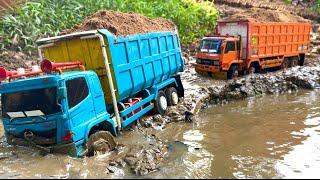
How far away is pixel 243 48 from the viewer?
1803 centimetres

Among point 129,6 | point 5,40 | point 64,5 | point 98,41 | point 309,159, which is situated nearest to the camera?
point 309,159

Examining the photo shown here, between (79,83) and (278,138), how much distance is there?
197 inches

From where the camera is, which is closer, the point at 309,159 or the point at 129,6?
the point at 309,159

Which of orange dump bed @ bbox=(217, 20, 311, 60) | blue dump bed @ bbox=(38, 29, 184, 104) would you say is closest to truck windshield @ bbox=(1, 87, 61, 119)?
blue dump bed @ bbox=(38, 29, 184, 104)

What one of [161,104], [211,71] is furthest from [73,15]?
[161,104]

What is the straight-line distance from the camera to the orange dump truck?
1728 centimetres

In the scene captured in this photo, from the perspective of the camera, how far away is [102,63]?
9.63 m

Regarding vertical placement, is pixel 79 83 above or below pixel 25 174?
above

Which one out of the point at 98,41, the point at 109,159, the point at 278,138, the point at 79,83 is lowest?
the point at 278,138

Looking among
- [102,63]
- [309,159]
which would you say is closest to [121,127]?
[102,63]

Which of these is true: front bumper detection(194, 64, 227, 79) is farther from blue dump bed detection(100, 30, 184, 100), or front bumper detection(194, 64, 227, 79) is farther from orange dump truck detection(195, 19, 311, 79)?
blue dump bed detection(100, 30, 184, 100)

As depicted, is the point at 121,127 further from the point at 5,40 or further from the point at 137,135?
the point at 5,40

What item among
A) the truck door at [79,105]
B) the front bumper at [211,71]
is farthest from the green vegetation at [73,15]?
the truck door at [79,105]

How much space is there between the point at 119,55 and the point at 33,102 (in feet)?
8.93
